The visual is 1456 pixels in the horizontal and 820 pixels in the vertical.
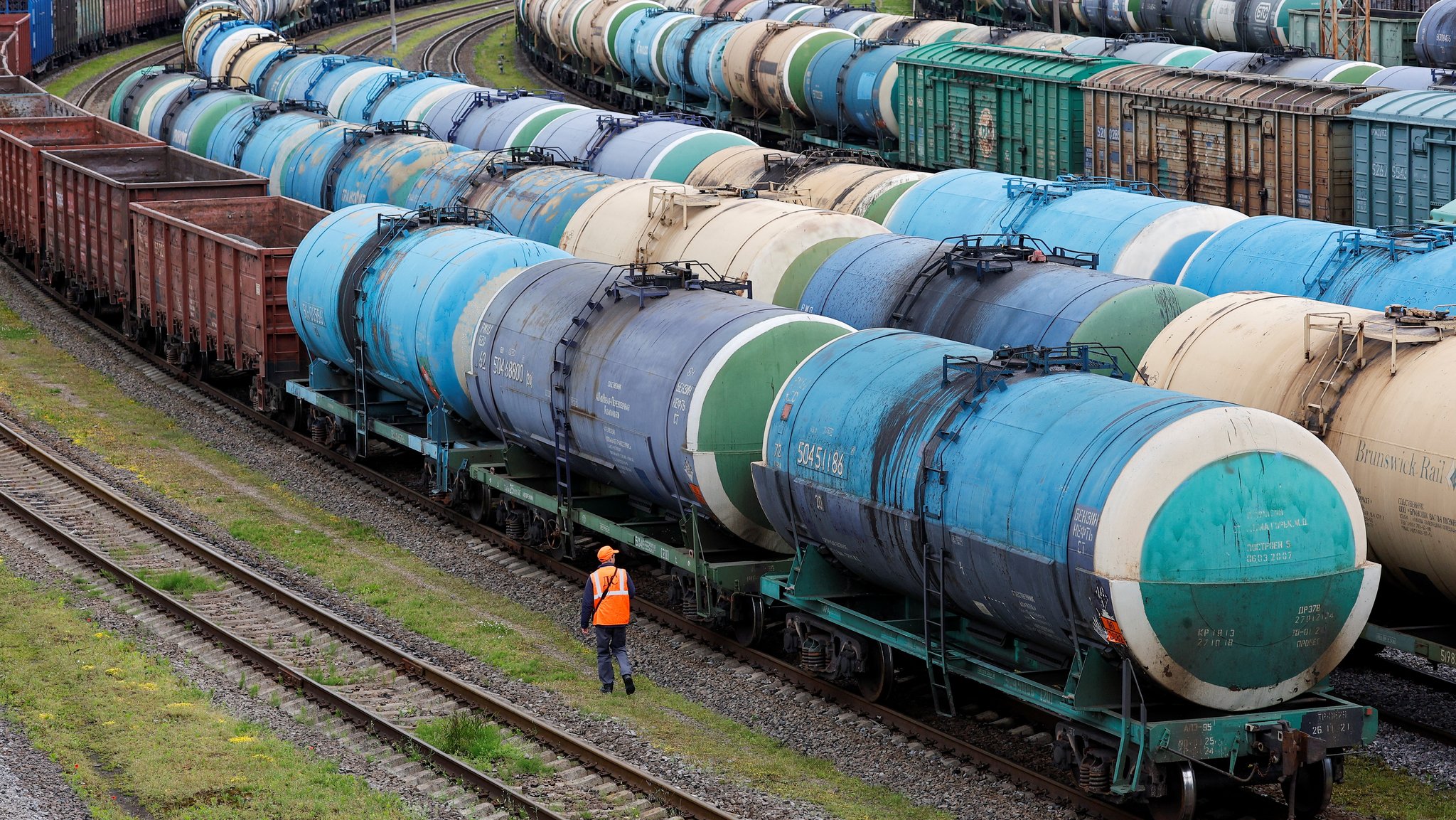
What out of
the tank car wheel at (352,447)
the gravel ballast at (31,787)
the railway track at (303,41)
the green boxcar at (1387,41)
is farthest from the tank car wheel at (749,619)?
the railway track at (303,41)

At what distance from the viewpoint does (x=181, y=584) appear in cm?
2078

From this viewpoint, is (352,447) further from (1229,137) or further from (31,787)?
(1229,137)

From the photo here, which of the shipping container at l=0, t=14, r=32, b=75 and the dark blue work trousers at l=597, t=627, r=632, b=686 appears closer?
the dark blue work trousers at l=597, t=627, r=632, b=686

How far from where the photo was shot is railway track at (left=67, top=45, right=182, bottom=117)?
61188mm

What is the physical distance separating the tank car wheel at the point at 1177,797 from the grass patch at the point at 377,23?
2544 inches

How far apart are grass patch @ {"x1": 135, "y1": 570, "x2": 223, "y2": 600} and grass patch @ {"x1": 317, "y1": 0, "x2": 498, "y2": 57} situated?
55.8 m

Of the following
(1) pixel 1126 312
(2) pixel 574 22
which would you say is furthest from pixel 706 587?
(2) pixel 574 22

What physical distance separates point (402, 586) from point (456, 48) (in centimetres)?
6399

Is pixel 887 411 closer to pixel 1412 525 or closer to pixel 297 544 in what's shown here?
pixel 1412 525

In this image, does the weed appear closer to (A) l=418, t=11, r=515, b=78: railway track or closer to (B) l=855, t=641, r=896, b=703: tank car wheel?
(B) l=855, t=641, r=896, b=703: tank car wheel

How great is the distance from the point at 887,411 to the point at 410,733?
508 centimetres

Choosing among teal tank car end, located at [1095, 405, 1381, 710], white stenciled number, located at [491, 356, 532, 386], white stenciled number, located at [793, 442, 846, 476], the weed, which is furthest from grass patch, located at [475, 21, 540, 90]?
teal tank car end, located at [1095, 405, 1381, 710]

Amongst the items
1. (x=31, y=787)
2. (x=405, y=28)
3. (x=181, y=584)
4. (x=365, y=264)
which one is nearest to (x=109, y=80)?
(x=405, y=28)

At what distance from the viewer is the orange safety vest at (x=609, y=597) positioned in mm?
16891
